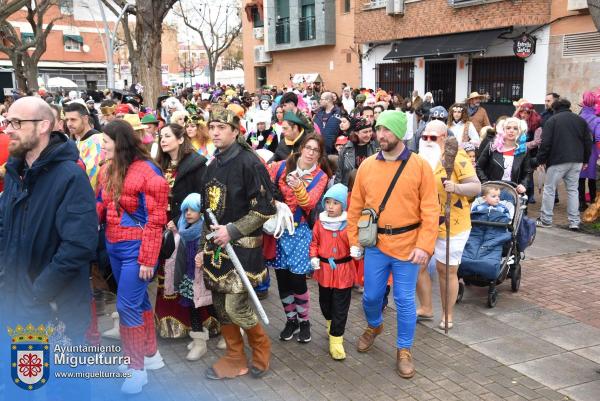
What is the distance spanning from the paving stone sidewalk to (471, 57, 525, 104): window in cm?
1906

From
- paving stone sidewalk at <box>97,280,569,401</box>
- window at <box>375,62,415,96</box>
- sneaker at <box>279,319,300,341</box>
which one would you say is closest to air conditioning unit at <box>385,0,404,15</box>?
window at <box>375,62,415,96</box>

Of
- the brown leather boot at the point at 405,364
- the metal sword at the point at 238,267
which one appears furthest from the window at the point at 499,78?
the metal sword at the point at 238,267

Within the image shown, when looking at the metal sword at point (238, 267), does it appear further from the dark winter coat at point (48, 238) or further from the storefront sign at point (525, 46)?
the storefront sign at point (525, 46)

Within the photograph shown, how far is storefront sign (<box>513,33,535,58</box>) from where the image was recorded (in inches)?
838

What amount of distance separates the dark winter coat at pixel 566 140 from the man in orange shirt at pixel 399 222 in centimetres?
577

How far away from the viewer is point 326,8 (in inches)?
1278

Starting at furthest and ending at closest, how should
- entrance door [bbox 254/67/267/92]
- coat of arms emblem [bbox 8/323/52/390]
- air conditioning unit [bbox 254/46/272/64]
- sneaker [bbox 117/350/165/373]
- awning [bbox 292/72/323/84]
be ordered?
entrance door [bbox 254/67/267/92]
air conditioning unit [bbox 254/46/272/64]
awning [bbox 292/72/323/84]
sneaker [bbox 117/350/165/373]
coat of arms emblem [bbox 8/323/52/390]

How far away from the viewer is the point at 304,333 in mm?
5359

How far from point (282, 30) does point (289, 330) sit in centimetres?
3332

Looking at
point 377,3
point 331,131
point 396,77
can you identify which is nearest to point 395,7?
point 377,3

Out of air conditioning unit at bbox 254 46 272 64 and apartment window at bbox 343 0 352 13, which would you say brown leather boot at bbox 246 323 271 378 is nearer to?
apartment window at bbox 343 0 352 13

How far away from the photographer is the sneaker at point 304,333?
535 centimetres

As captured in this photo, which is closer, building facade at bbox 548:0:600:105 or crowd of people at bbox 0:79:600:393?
crowd of people at bbox 0:79:600:393

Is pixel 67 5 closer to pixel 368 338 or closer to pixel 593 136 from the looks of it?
pixel 593 136
